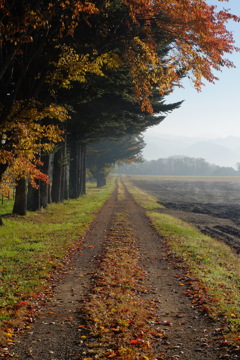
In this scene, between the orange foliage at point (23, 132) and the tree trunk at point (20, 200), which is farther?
the tree trunk at point (20, 200)

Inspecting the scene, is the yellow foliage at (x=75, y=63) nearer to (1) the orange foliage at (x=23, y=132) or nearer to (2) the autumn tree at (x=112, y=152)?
(1) the orange foliage at (x=23, y=132)

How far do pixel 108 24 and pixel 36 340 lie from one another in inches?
519

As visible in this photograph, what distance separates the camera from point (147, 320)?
317 inches

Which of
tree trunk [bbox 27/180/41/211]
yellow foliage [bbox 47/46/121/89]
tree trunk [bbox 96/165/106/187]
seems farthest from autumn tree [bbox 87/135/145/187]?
yellow foliage [bbox 47/46/121/89]

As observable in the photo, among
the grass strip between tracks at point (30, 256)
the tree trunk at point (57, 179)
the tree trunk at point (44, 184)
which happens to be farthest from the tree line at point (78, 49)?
the tree trunk at point (57, 179)

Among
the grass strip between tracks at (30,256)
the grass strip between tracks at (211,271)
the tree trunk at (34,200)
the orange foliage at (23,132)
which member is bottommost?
the grass strip between tracks at (211,271)

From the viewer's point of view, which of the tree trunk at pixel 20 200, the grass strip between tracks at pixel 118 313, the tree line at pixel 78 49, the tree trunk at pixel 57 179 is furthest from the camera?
the tree trunk at pixel 57 179

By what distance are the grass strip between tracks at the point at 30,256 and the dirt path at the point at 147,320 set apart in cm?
45

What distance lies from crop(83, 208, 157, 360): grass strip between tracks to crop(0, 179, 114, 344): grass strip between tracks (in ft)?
4.93

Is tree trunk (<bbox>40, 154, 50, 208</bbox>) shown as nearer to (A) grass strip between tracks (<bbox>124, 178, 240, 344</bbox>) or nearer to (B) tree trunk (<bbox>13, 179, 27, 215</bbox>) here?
(B) tree trunk (<bbox>13, 179, 27, 215</bbox>)

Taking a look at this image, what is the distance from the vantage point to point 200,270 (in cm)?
1250

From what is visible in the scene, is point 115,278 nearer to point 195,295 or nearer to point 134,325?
point 195,295

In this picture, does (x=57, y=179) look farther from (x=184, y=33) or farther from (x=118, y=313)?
(x=118, y=313)

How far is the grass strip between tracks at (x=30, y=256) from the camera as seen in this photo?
8365 millimetres
